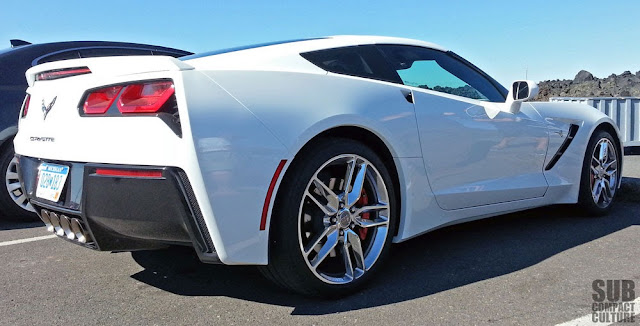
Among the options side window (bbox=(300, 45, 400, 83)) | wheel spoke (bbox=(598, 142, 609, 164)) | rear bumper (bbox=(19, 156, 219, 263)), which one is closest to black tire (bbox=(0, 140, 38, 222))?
rear bumper (bbox=(19, 156, 219, 263))

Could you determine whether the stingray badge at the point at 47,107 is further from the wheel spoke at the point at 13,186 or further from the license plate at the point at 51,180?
the wheel spoke at the point at 13,186

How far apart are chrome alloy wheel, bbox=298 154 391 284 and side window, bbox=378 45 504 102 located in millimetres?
721

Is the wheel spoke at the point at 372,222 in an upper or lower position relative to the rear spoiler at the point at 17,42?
lower

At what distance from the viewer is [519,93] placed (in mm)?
3750

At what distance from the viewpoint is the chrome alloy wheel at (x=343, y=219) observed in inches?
104

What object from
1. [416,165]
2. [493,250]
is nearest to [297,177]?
[416,165]

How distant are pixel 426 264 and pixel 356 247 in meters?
0.71

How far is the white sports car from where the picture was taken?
2.28 meters

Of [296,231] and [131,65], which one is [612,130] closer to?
[296,231]

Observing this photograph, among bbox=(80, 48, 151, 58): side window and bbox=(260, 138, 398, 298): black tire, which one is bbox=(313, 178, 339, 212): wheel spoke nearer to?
bbox=(260, 138, 398, 298): black tire

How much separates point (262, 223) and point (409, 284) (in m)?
1.00

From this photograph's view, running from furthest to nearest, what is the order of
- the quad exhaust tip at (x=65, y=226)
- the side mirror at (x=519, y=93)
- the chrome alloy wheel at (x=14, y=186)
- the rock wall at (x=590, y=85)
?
1. the rock wall at (x=590, y=85)
2. the chrome alloy wheel at (x=14, y=186)
3. the side mirror at (x=519, y=93)
4. the quad exhaust tip at (x=65, y=226)

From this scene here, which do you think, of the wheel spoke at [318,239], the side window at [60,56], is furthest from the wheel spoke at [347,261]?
the side window at [60,56]

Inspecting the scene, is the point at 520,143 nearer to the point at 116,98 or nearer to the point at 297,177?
the point at 297,177
